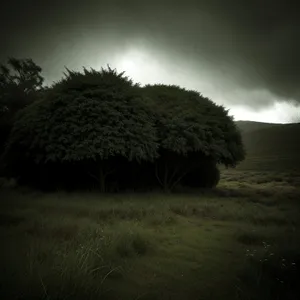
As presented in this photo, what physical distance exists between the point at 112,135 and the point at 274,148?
96.5 m

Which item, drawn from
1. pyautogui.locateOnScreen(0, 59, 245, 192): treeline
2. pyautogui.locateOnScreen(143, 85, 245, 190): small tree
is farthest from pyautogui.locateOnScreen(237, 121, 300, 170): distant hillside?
pyautogui.locateOnScreen(0, 59, 245, 192): treeline

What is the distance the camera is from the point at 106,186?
2098 centimetres

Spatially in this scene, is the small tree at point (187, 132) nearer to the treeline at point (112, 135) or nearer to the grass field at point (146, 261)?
the treeline at point (112, 135)

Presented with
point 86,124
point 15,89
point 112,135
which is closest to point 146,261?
point 112,135

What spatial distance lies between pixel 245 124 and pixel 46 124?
18530cm

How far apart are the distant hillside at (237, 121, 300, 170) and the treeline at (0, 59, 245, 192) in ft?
169

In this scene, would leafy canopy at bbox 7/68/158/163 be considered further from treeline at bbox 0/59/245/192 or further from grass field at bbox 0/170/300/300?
grass field at bbox 0/170/300/300

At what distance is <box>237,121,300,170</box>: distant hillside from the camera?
72938mm

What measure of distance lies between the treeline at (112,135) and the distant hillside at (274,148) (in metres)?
51.4

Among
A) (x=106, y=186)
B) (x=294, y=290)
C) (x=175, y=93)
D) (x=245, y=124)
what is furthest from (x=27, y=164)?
(x=245, y=124)

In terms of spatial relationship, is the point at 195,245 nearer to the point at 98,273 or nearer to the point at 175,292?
the point at 175,292

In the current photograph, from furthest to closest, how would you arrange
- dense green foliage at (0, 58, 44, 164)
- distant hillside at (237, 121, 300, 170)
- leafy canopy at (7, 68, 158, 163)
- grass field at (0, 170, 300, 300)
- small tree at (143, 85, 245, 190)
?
1. distant hillside at (237, 121, 300, 170)
2. dense green foliage at (0, 58, 44, 164)
3. small tree at (143, 85, 245, 190)
4. leafy canopy at (7, 68, 158, 163)
5. grass field at (0, 170, 300, 300)

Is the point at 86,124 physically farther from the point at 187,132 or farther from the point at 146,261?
the point at 146,261

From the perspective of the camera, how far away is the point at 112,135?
1725 centimetres
